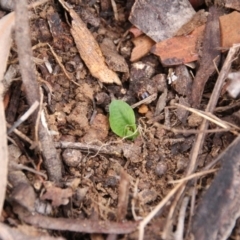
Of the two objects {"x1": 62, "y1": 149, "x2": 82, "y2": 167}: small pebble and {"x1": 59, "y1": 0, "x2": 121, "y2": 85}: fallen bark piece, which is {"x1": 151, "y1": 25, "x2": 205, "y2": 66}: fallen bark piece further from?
{"x1": 62, "y1": 149, "x2": 82, "y2": 167}: small pebble

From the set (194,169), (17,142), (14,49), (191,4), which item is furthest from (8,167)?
(191,4)

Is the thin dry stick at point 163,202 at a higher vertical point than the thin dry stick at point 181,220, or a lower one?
higher

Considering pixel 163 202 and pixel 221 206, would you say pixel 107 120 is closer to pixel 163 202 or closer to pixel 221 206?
pixel 163 202

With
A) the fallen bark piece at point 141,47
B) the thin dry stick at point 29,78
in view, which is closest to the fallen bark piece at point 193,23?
the fallen bark piece at point 141,47

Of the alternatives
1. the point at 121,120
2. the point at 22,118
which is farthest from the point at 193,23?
the point at 22,118

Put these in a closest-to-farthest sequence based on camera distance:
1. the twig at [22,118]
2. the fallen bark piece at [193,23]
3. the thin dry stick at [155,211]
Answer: the thin dry stick at [155,211]
the twig at [22,118]
the fallen bark piece at [193,23]

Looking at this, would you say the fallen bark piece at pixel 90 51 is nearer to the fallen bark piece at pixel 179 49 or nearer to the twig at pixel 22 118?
the fallen bark piece at pixel 179 49
